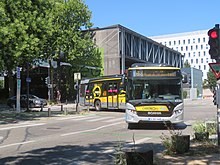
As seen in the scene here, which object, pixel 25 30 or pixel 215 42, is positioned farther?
pixel 25 30

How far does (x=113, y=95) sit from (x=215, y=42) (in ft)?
64.1

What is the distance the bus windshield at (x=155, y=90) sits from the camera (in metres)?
15.1

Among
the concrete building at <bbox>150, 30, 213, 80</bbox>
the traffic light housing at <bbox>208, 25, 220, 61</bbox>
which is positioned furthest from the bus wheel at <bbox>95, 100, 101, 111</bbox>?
the concrete building at <bbox>150, 30, 213, 80</bbox>

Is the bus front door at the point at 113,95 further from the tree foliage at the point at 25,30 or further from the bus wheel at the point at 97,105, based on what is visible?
the tree foliage at the point at 25,30

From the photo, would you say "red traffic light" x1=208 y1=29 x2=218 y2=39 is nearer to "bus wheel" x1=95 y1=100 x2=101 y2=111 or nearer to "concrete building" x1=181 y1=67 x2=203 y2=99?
"bus wheel" x1=95 y1=100 x2=101 y2=111

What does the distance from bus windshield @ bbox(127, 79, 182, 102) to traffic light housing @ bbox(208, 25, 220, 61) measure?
18.8 ft

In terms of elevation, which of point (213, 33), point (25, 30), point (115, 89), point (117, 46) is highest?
point (117, 46)

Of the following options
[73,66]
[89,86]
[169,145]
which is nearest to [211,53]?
[169,145]

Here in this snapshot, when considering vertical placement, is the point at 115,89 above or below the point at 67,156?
above

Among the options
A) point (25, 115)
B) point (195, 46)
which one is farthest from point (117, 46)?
point (195, 46)

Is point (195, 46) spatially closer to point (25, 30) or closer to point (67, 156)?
point (25, 30)

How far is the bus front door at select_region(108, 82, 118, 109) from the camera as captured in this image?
28.4 metres

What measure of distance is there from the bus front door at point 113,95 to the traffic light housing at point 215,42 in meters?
19.0

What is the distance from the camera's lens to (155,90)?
600 inches
